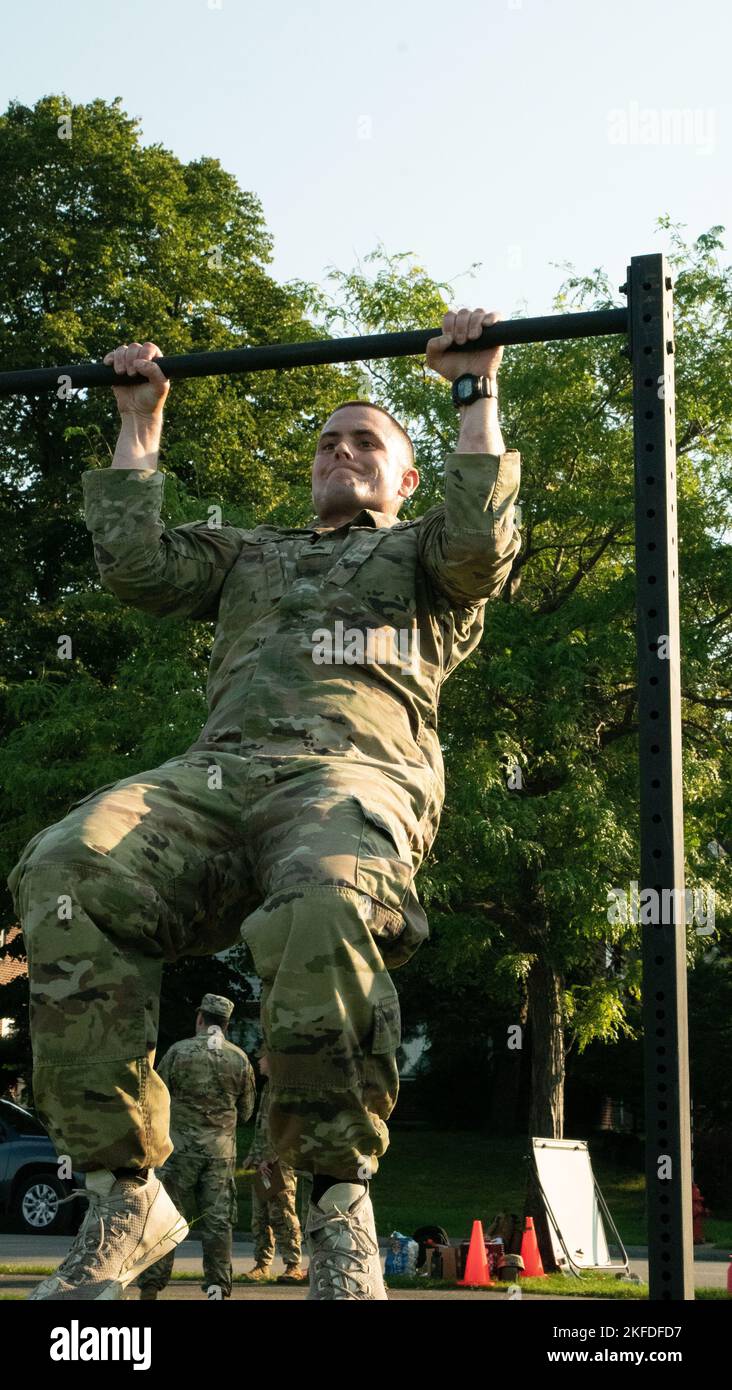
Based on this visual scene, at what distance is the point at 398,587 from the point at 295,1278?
10.1m

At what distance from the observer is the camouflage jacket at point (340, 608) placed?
12.3ft

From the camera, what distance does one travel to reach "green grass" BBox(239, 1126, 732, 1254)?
20.9m

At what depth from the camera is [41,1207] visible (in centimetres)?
1709

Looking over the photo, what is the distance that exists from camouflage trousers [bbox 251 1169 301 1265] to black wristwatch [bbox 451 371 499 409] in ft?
33.1

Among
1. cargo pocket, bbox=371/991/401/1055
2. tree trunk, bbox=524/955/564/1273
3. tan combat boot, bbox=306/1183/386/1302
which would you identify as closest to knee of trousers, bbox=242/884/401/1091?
cargo pocket, bbox=371/991/401/1055

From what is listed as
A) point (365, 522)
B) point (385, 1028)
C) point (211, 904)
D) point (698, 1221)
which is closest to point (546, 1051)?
point (698, 1221)

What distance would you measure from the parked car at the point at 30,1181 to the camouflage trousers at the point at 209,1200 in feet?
19.3

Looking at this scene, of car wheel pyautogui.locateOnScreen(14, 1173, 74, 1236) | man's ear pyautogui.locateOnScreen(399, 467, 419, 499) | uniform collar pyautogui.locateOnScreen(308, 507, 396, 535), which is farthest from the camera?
car wheel pyautogui.locateOnScreen(14, 1173, 74, 1236)

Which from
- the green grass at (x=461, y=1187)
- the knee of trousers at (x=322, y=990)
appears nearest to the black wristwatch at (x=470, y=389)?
the knee of trousers at (x=322, y=990)

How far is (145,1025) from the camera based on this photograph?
10.6 feet

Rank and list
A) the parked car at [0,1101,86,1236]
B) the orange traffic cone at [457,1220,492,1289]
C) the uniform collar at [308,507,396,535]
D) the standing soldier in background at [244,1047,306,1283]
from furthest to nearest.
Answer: the parked car at [0,1101,86,1236] → the orange traffic cone at [457,1220,492,1289] → the standing soldier in background at [244,1047,306,1283] → the uniform collar at [308,507,396,535]

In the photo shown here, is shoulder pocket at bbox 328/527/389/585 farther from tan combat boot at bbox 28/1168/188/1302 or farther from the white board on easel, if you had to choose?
the white board on easel
